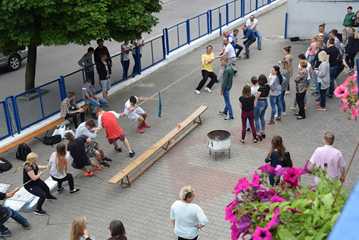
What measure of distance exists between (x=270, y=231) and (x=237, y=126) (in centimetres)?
899

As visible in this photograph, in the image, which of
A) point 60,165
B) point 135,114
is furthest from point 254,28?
point 60,165

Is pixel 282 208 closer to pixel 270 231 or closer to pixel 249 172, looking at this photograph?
pixel 270 231

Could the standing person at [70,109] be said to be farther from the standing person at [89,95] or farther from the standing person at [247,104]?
the standing person at [247,104]

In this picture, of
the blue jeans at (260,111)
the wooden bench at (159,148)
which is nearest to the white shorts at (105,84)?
the wooden bench at (159,148)

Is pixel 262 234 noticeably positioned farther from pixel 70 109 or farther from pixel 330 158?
→ pixel 70 109

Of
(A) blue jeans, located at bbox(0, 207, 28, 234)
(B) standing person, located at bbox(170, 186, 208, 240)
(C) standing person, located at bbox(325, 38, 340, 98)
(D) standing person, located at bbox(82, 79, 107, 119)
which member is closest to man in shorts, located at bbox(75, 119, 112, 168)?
(A) blue jeans, located at bbox(0, 207, 28, 234)

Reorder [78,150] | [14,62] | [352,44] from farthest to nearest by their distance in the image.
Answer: [14,62], [352,44], [78,150]

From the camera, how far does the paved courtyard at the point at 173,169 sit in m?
8.70

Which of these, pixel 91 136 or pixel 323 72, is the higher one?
pixel 323 72

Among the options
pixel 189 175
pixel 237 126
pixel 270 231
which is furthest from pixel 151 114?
pixel 270 231

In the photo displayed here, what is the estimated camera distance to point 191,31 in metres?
19.6

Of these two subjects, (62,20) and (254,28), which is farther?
(254,28)

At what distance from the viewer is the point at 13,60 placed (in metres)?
19.0

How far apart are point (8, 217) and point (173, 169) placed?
12.7 ft
